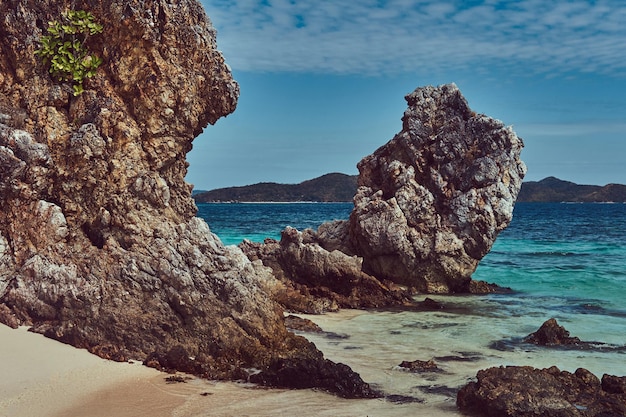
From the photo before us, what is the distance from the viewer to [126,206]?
12.4 metres

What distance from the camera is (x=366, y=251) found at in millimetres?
22641

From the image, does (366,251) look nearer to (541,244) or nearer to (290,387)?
(290,387)

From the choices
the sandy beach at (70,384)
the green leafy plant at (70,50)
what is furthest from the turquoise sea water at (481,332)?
the green leafy plant at (70,50)

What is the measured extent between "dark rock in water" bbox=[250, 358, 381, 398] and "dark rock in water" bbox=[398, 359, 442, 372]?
1.67 m

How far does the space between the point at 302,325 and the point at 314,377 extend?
201 inches

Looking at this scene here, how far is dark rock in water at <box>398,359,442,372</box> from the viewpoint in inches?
464

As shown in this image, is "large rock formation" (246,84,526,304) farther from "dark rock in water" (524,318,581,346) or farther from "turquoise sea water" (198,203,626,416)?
"dark rock in water" (524,318,581,346)

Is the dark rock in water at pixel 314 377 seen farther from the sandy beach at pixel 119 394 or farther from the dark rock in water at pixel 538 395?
the dark rock in water at pixel 538 395

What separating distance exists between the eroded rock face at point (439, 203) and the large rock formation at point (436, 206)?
0.12 feet

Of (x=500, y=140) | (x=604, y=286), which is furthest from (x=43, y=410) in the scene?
(x=604, y=286)

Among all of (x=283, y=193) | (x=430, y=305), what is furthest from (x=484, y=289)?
(x=283, y=193)

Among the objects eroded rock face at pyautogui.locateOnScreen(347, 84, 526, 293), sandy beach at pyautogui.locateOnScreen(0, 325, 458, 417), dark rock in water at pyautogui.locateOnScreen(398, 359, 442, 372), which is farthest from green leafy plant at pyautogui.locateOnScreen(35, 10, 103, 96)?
eroded rock face at pyautogui.locateOnScreen(347, 84, 526, 293)

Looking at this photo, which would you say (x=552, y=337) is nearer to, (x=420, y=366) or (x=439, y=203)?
(x=420, y=366)

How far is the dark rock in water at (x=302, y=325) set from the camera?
15.4 meters
